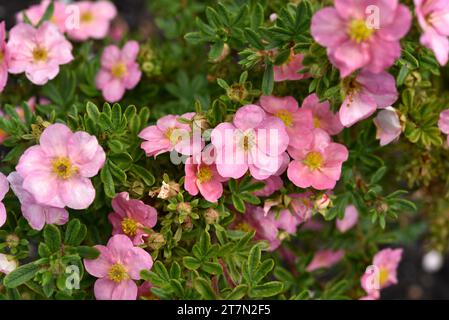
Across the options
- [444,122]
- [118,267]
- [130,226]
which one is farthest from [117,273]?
[444,122]

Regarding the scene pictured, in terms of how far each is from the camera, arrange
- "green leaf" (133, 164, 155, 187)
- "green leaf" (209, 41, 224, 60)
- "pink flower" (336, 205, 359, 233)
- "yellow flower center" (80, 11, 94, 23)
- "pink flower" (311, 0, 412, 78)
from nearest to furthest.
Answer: "pink flower" (311, 0, 412, 78) → "green leaf" (133, 164, 155, 187) → "green leaf" (209, 41, 224, 60) → "pink flower" (336, 205, 359, 233) → "yellow flower center" (80, 11, 94, 23)

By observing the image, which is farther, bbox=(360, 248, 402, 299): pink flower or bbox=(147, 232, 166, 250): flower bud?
bbox=(360, 248, 402, 299): pink flower

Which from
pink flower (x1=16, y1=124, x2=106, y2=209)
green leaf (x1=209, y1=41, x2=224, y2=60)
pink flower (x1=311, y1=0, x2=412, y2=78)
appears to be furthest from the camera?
green leaf (x1=209, y1=41, x2=224, y2=60)

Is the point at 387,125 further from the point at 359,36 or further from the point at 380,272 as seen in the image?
the point at 380,272

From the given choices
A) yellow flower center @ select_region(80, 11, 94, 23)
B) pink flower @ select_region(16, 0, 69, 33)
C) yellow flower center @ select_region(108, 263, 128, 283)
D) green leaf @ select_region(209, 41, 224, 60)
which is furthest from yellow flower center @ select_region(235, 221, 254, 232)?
yellow flower center @ select_region(80, 11, 94, 23)

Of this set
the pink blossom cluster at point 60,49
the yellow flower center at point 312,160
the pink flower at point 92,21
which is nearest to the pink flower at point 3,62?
the pink blossom cluster at point 60,49

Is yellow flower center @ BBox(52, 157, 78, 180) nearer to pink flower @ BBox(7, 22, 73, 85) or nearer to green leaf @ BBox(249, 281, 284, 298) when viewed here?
pink flower @ BBox(7, 22, 73, 85)
